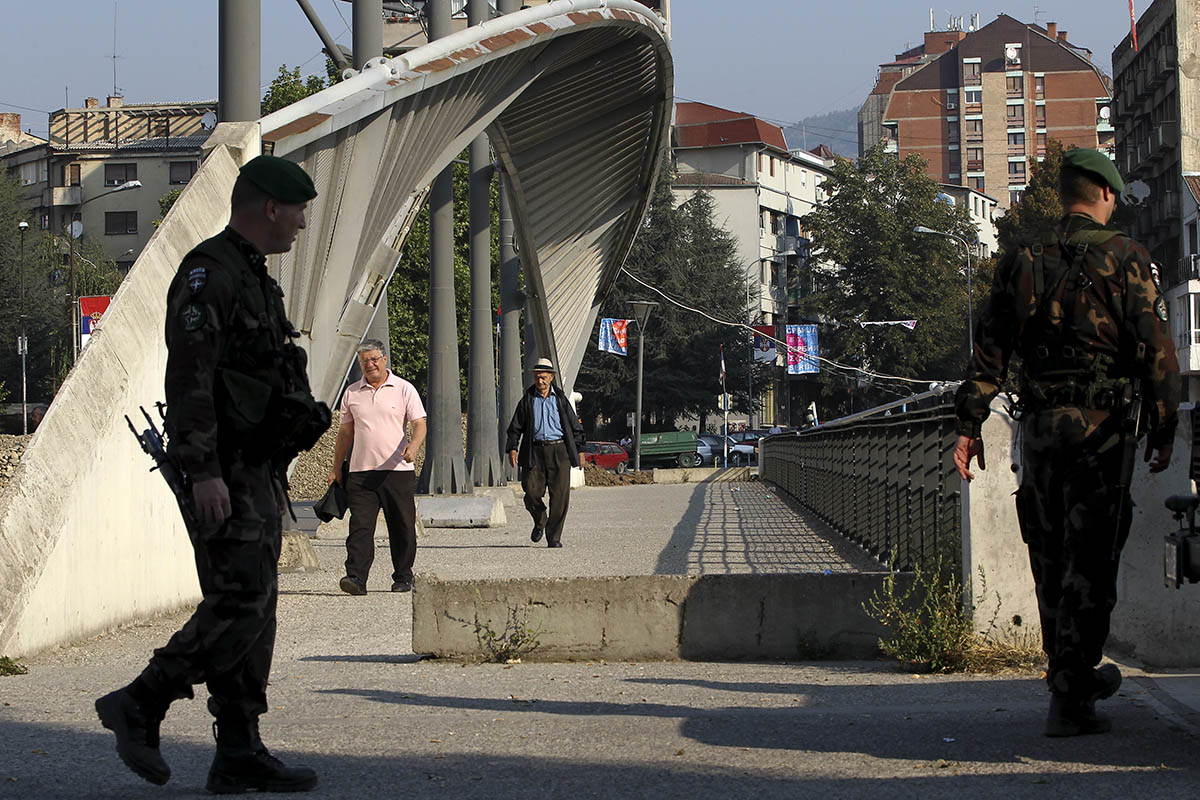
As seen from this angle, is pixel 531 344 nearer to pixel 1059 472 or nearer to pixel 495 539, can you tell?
pixel 495 539

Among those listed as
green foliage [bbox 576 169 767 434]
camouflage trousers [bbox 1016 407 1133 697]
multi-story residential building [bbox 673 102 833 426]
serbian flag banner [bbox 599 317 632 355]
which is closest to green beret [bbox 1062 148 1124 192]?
camouflage trousers [bbox 1016 407 1133 697]

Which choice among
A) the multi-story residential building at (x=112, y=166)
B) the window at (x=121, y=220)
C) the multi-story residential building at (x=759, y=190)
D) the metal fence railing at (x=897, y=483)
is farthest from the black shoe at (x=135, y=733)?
the window at (x=121, y=220)

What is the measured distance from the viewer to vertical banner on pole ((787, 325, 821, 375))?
226ft

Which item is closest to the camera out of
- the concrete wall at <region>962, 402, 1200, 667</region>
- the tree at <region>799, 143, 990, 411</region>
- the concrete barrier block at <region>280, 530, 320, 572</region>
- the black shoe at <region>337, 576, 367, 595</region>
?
the concrete wall at <region>962, 402, 1200, 667</region>

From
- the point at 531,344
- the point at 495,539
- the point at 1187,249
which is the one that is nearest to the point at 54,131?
the point at 1187,249

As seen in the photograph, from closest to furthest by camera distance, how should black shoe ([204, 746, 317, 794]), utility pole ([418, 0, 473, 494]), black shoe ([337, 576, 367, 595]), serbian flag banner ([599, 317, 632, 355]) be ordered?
black shoe ([204, 746, 317, 794]) → black shoe ([337, 576, 367, 595]) → utility pole ([418, 0, 473, 494]) → serbian flag banner ([599, 317, 632, 355])

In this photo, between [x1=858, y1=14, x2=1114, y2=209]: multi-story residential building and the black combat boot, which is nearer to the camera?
the black combat boot

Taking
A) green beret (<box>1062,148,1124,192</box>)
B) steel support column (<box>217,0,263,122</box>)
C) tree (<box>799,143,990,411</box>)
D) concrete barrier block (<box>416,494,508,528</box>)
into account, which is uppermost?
tree (<box>799,143,990,411</box>)

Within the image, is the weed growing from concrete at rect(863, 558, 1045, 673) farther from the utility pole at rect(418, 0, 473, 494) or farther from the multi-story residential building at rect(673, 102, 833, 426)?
the multi-story residential building at rect(673, 102, 833, 426)

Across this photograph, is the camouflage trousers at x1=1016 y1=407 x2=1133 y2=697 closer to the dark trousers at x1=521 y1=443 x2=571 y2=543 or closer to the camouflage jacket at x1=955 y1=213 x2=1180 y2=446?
the camouflage jacket at x1=955 y1=213 x2=1180 y2=446

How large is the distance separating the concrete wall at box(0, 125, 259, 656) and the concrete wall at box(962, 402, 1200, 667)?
422 centimetres

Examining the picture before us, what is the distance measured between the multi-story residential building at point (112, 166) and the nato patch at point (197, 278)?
95628mm

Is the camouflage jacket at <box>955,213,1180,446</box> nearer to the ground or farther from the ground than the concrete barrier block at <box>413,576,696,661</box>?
farther from the ground

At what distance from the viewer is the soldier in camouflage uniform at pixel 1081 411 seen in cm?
511
